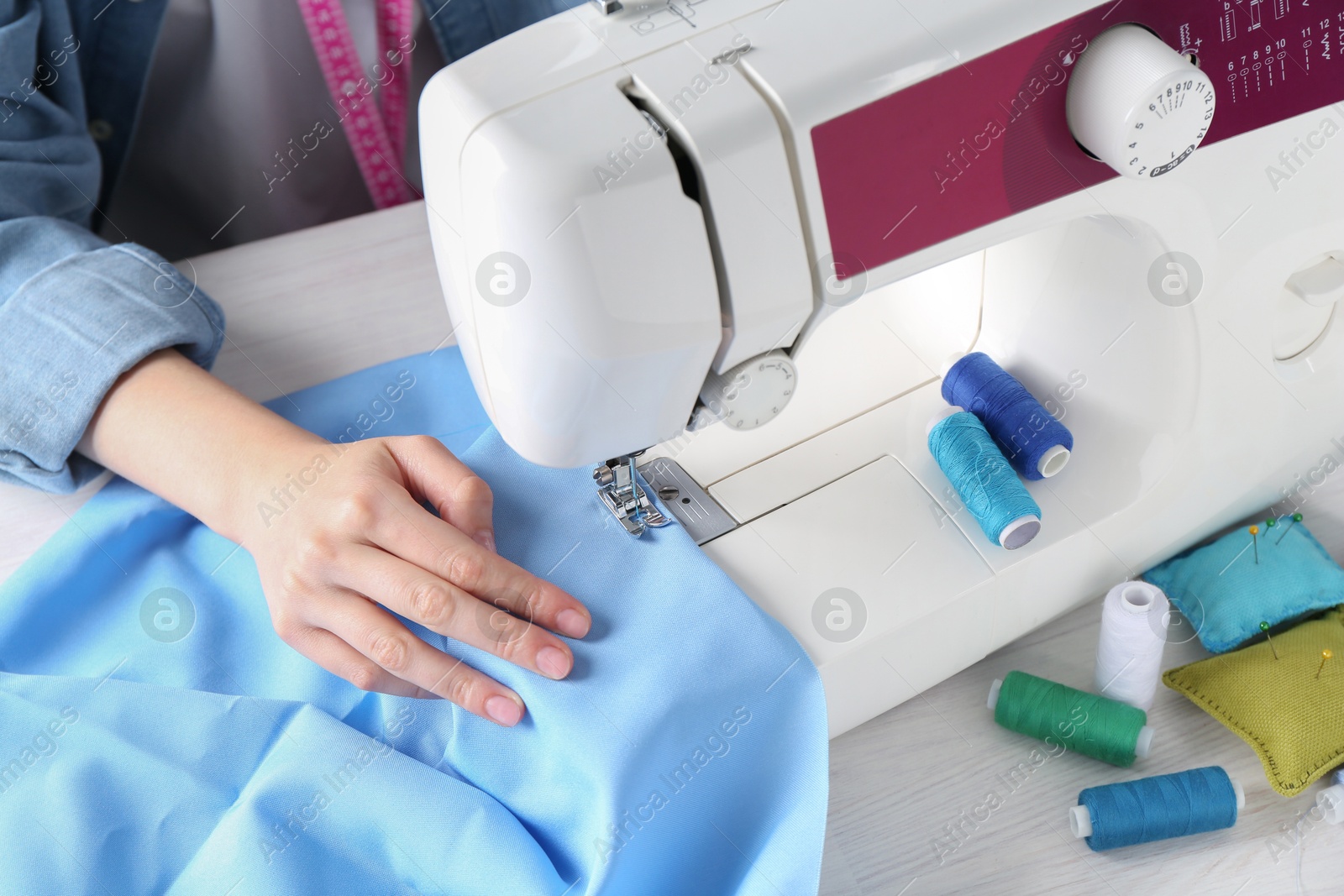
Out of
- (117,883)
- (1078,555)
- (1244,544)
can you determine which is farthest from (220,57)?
(1244,544)

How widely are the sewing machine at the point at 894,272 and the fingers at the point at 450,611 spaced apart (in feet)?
0.49

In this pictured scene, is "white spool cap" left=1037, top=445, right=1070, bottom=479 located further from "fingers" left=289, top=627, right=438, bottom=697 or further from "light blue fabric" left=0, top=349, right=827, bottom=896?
"fingers" left=289, top=627, right=438, bottom=697

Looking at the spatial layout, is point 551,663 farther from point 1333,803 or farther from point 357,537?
point 1333,803

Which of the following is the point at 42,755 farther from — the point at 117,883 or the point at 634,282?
the point at 634,282

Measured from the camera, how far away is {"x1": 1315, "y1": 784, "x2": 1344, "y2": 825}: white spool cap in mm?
888

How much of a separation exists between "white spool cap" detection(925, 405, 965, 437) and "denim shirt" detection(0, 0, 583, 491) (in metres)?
0.80

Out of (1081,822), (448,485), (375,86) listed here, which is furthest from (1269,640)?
(375,86)

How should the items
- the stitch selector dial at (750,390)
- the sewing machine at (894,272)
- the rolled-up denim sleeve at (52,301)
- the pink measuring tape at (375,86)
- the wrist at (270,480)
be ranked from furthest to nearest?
1. the pink measuring tape at (375,86)
2. the rolled-up denim sleeve at (52,301)
3. the wrist at (270,480)
4. the stitch selector dial at (750,390)
5. the sewing machine at (894,272)

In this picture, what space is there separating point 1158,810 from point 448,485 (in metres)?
0.65

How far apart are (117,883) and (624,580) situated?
1.49 ft

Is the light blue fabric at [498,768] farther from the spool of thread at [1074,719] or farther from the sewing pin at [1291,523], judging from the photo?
the sewing pin at [1291,523]

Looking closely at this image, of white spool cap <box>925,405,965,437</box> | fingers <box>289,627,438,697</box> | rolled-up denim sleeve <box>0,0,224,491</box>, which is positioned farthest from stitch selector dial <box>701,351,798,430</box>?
rolled-up denim sleeve <box>0,0,224,491</box>

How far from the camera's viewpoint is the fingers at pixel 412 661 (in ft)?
2.85

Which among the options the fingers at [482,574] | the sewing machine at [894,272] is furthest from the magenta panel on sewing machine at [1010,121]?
the fingers at [482,574]
